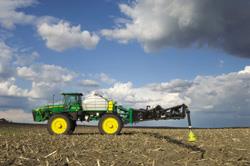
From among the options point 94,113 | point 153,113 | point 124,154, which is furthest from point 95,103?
point 124,154

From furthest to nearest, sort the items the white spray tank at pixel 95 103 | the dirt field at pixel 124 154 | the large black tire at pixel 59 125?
the white spray tank at pixel 95 103 → the large black tire at pixel 59 125 → the dirt field at pixel 124 154

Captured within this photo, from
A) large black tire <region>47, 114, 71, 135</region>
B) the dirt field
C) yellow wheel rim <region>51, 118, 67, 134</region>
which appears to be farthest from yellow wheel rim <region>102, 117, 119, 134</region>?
the dirt field

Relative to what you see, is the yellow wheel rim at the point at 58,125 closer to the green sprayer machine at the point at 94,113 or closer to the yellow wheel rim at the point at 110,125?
the green sprayer machine at the point at 94,113

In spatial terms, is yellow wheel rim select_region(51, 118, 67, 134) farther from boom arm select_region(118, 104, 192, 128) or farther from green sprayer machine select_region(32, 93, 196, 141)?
boom arm select_region(118, 104, 192, 128)

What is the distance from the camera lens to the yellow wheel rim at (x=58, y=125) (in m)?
23.8

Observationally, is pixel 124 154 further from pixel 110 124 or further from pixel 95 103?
pixel 95 103

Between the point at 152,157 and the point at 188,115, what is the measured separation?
7.81 meters

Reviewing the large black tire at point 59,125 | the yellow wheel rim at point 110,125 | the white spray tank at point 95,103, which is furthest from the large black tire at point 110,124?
the large black tire at point 59,125

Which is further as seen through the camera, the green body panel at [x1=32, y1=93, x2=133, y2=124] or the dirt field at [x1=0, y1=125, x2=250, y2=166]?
the green body panel at [x1=32, y1=93, x2=133, y2=124]

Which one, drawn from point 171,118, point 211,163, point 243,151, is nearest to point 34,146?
point 211,163

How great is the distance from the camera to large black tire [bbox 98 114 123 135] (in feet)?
75.6

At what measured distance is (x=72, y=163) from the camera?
39.9 feet

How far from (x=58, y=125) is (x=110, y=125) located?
3.41 metres

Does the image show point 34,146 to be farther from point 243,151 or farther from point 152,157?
point 243,151
